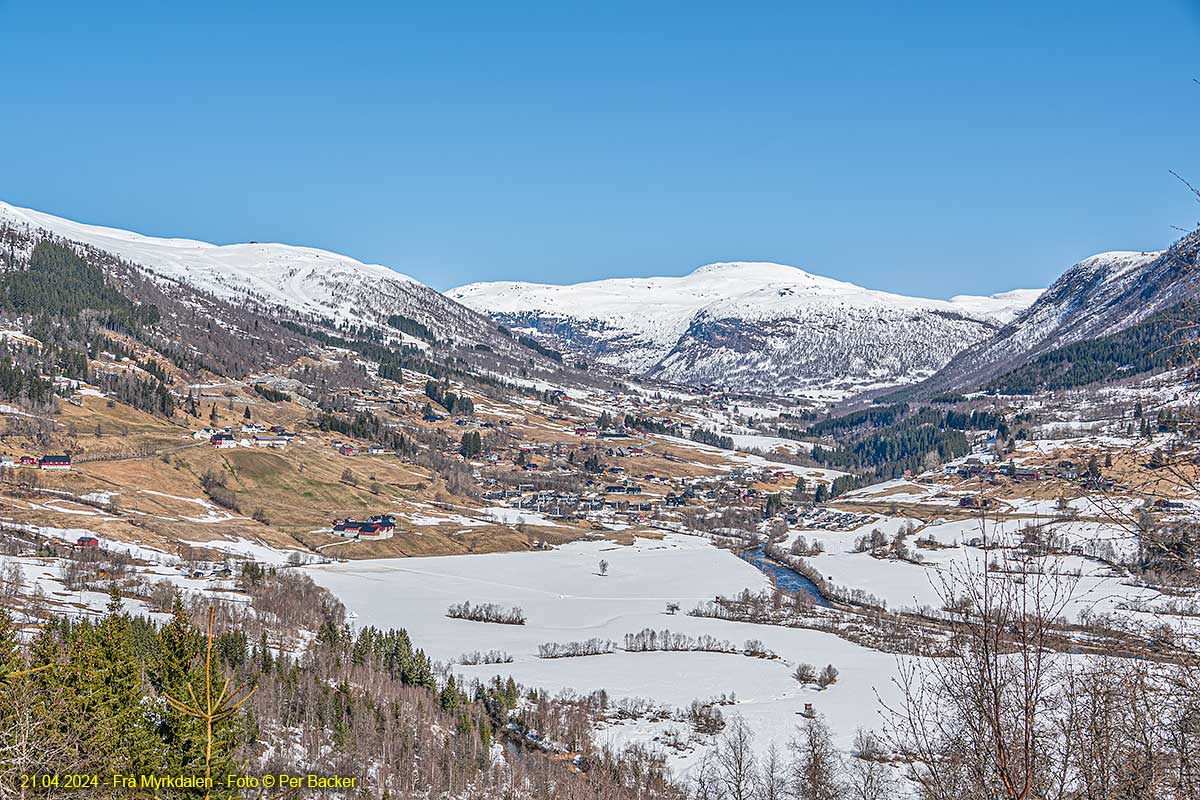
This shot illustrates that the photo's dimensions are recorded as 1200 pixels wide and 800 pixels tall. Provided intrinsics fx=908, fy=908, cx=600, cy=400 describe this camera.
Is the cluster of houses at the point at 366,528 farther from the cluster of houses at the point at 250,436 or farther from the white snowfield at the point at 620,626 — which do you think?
the cluster of houses at the point at 250,436

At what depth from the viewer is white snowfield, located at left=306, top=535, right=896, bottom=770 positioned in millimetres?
73625

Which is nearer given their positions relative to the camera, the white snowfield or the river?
the white snowfield

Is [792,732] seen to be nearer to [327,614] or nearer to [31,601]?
[327,614]

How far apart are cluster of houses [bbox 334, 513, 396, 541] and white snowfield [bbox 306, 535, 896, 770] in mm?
10366

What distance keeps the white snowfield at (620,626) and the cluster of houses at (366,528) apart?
1037 centimetres

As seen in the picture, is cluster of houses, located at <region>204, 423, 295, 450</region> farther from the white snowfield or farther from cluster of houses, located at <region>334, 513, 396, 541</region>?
the white snowfield

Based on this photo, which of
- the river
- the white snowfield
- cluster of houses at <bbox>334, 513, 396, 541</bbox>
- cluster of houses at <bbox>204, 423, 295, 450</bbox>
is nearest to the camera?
the white snowfield

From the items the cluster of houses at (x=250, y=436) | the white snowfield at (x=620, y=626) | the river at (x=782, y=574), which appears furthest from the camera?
the cluster of houses at (x=250, y=436)

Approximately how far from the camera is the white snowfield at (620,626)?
73625 millimetres

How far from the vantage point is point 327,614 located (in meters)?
92.6

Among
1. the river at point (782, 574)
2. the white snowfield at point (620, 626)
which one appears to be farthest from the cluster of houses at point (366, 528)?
the river at point (782, 574)

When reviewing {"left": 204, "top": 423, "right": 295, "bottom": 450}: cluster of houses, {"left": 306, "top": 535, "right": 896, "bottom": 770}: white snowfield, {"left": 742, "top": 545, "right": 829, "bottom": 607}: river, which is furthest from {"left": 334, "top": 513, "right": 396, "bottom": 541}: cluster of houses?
{"left": 742, "top": 545, "right": 829, "bottom": 607}: river

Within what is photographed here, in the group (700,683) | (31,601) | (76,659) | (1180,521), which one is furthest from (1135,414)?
(31,601)

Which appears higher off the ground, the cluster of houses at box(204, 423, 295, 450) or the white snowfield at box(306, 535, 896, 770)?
the cluster of houses at box(204, 423, 295, 450)
